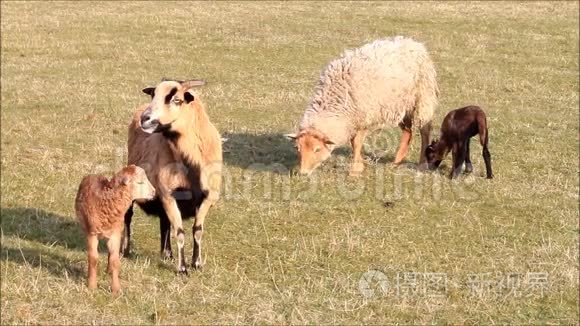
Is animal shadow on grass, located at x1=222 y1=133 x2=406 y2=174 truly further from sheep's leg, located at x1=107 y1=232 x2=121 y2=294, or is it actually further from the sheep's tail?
sheep's leg, located at x1=107 y1=232 x2=121 y2=294

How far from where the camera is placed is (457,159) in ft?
40.0

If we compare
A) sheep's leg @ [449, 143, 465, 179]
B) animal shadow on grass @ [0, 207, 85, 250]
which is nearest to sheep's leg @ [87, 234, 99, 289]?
animal shadow on grass @ [0, 207, 85, 250]

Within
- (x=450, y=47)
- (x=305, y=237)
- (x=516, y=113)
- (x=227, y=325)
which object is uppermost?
(x=450, y=47)

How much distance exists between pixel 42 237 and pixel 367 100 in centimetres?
609

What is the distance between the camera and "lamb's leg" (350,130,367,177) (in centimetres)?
1231

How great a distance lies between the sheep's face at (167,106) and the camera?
7.57m

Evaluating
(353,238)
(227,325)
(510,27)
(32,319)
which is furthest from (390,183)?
(510,27)

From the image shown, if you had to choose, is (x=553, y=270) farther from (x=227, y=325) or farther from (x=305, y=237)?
(x=227, y=325)

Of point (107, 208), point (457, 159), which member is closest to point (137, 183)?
point (107, 208)

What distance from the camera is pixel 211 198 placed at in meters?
8.13

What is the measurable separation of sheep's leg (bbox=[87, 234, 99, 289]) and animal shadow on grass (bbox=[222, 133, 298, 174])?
17.8 feet

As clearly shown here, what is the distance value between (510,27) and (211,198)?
26.0 metres

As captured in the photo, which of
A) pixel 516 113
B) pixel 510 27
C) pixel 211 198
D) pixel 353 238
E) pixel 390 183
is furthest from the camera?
pixel 510 27

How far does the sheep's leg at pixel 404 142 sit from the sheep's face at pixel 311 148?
1.70 m
